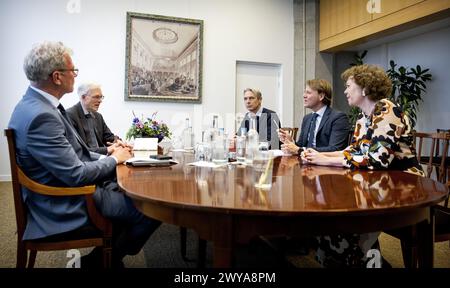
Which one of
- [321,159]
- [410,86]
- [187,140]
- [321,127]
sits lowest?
[321,159]

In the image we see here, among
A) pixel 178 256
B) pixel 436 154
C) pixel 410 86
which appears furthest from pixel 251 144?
A: pixel 410 86

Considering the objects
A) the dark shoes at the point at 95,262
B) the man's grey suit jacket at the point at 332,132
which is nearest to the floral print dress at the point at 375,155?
the man's grey suit jacket at the point at 332,132

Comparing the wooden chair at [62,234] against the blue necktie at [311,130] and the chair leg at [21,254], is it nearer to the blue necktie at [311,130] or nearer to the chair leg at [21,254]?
the chair leg at [21,254]

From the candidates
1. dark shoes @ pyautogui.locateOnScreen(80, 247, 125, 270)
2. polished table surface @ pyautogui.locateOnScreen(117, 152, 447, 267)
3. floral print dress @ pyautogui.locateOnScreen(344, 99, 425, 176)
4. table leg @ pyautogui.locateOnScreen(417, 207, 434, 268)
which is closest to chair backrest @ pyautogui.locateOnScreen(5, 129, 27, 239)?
dark shoes @ pyautogui.locateOnScreen(80, 247, 125, 270)

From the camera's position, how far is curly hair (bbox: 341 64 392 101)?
1819 mm

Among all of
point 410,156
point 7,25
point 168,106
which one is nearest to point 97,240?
point 410,156

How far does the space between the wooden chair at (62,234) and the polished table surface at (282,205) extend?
23 centimetres

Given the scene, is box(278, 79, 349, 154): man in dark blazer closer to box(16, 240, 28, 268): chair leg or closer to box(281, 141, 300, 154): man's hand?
box(281, 141, 300, 154): man's hand

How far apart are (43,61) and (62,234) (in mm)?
794

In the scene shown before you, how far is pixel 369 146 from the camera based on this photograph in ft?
5.45

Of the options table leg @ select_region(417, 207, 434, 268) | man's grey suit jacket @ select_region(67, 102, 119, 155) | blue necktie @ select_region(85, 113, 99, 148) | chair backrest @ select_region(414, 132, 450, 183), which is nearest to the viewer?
table leg @ select_region(417, 207, 434, 268)

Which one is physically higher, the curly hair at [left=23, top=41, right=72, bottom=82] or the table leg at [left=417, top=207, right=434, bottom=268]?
the curly hair at [left=23, top=41, right=72, bottom=82]

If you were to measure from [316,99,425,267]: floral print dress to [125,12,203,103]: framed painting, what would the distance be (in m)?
3.78

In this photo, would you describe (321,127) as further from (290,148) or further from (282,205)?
(282,205)
